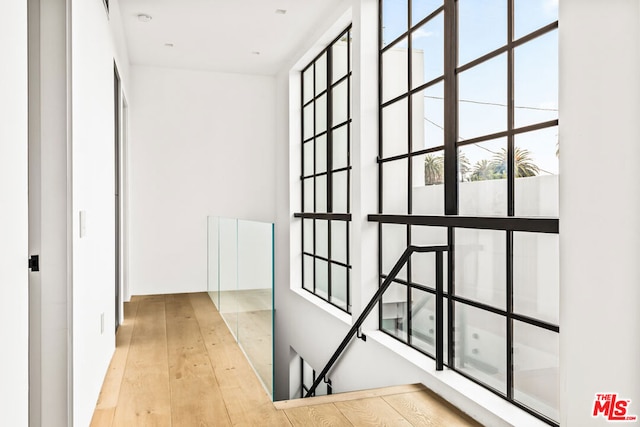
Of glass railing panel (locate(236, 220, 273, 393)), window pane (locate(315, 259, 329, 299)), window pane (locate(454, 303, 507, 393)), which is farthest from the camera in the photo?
window pane (locate(315, 259, 329, 299))

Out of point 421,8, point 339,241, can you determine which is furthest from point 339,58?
point 339,241

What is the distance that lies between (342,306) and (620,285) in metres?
3.01

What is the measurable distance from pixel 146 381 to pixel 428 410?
1.62 metres

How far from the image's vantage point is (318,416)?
→ 222cm

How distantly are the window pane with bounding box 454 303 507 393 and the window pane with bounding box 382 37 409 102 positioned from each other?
1495 mm

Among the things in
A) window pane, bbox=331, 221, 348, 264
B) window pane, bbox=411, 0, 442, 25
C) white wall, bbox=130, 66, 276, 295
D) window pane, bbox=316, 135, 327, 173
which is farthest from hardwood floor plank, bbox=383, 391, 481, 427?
white wall, bbox=130, 66, 276, 295

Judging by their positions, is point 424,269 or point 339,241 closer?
point 424,269

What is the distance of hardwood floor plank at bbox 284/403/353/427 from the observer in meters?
2.14

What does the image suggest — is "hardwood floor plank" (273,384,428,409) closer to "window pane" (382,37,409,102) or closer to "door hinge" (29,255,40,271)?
"door hinge" (29,255,40,271)

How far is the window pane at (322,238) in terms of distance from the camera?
463 cm
